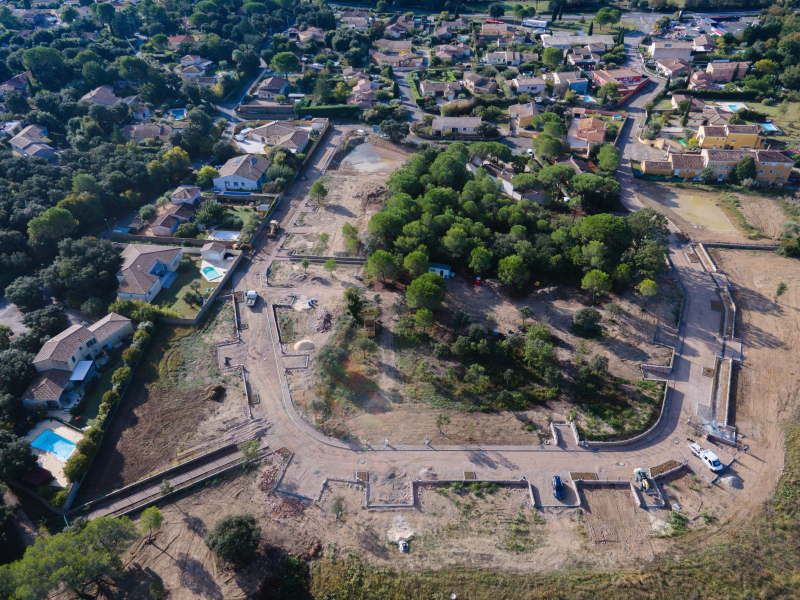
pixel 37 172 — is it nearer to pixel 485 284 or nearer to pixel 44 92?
pixel 44 92

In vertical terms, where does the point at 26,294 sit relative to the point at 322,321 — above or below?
above

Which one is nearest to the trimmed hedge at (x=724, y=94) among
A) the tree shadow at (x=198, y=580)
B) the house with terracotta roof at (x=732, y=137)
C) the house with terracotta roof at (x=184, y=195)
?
the house with terracotta roof at (x=732, y=137)

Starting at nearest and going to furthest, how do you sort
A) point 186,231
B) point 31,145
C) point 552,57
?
point 186,231 → point 31,145 → point 552,57

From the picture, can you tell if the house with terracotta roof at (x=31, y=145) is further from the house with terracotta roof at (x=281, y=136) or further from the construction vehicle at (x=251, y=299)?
the construction vehicle at (x=251, y=299)

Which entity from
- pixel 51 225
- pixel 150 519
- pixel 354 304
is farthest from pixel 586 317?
pixel 51 225

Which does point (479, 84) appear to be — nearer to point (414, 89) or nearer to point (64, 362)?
point (414, 89)
